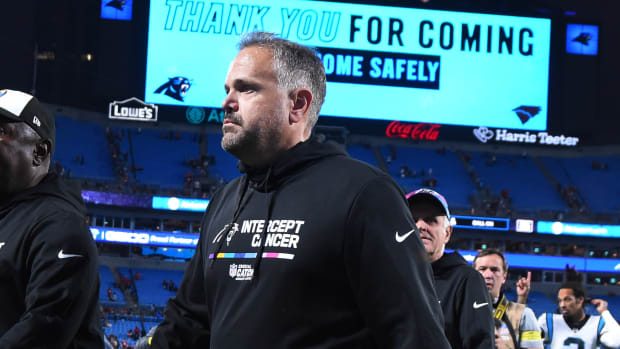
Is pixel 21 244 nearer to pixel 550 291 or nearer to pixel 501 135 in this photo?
pixel 501 135

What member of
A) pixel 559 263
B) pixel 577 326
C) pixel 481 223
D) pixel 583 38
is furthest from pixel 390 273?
pixel 559 263

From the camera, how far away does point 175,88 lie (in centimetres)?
3241

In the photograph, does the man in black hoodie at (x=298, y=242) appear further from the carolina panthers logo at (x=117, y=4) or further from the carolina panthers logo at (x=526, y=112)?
the carolina panthers logo at (x=526, y=112)

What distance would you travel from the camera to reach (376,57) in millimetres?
33125

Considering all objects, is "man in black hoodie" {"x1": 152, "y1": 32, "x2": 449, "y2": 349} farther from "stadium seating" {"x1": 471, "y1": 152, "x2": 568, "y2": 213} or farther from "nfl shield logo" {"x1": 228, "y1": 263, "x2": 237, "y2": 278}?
"stadium seating" {"x1": 471, "y1": 152, "x2": 568, "y2": 213}

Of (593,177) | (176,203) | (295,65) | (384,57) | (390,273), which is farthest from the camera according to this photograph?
(593,177)

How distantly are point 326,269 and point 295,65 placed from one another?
658mm

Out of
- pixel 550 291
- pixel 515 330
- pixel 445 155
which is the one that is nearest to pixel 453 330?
pixel 515 330

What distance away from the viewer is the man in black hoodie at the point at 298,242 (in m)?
2.36

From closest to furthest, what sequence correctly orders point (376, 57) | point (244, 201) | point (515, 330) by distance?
point (244, 201) → point (515, 330) → point (376, 57)

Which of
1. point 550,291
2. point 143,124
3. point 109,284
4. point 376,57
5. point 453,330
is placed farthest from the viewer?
point 143,124

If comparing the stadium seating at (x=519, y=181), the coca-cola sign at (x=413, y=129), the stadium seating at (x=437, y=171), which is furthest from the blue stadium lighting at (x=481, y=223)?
the coca-cola sign at (x=413, y=129)

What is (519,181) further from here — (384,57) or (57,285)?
(57,285)

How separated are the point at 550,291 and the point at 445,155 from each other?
301 inches
